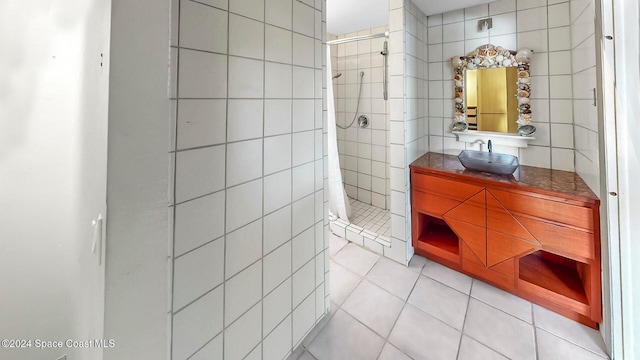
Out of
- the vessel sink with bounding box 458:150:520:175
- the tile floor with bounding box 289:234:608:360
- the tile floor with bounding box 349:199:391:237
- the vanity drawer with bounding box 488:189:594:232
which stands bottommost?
the tile floor with bounding box 289:234:608:360

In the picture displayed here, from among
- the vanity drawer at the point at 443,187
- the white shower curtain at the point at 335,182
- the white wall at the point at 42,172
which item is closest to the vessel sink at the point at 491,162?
the vanity drawer at the point at 443,187

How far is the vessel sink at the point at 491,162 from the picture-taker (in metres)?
1.74

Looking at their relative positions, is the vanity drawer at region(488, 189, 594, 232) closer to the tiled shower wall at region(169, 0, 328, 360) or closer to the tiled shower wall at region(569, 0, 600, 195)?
the tiled shower wall at region(569, 0, 600, 195)

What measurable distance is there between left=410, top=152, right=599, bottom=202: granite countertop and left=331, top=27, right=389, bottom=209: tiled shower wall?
0.83m

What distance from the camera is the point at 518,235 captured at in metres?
1.57

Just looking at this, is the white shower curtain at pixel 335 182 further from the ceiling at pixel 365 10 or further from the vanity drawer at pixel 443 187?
the vanity drawer at pixel 443 187

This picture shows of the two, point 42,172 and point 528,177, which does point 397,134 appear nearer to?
point 528,177

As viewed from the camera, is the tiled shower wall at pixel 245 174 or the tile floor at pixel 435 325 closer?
the tiled shower wall at pixel 245 174

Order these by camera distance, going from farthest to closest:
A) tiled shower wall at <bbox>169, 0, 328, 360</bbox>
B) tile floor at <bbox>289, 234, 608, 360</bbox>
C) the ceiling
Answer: the ceiling → tile floor at <bbox>289, 234, 608, 360</bbox> → tiled shower wall at <bbox>169, 0, 328, 360</bbox>

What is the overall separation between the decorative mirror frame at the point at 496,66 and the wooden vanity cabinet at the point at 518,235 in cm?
43

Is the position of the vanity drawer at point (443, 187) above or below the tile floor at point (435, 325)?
above

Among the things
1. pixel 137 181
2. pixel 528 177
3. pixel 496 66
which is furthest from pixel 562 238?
pixel 137 181

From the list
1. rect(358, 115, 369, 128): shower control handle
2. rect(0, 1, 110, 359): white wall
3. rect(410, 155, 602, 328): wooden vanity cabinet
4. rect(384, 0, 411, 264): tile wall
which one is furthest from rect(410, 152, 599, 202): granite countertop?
rect(0, 1, 110, 359): white wall

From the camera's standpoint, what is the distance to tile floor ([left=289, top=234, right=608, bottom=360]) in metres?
1.31
